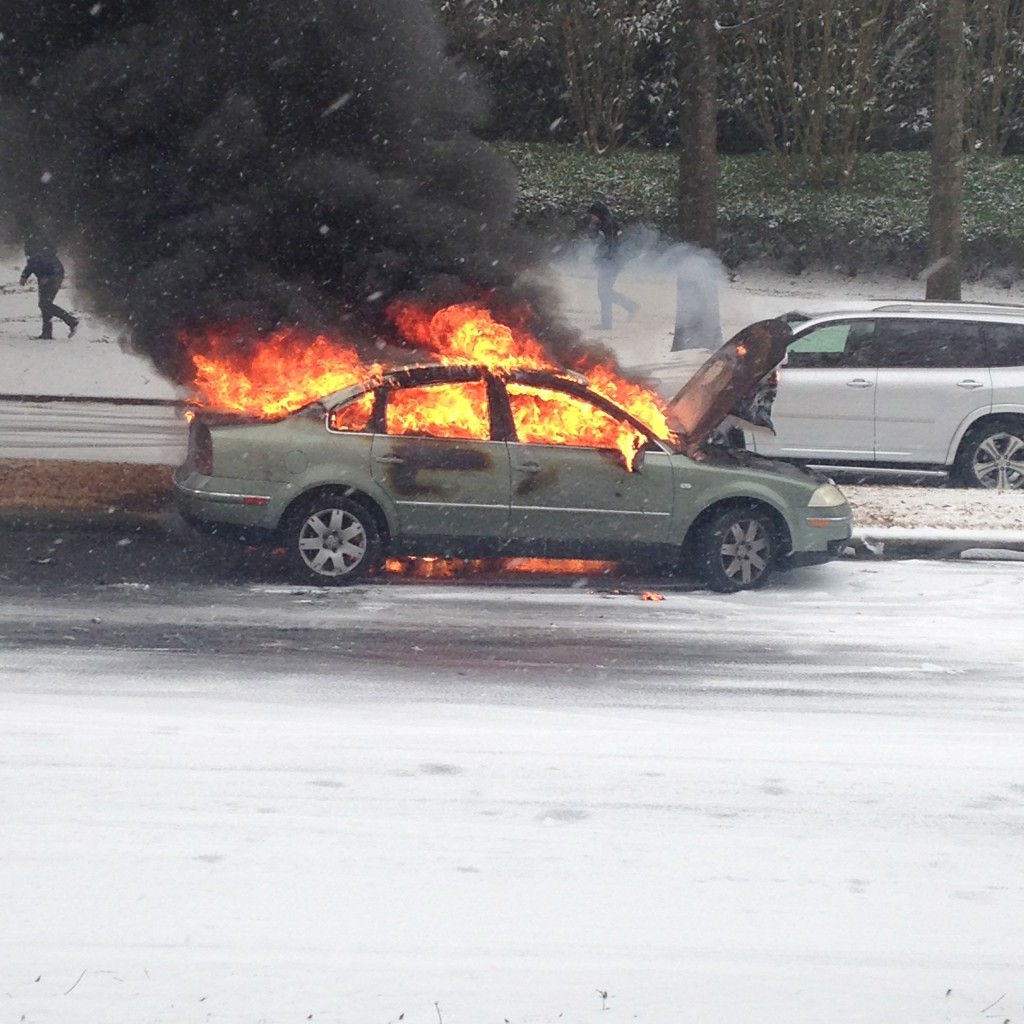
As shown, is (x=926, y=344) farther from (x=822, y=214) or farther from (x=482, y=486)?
(x=822, y=214)

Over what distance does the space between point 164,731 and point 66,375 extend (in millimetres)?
12703

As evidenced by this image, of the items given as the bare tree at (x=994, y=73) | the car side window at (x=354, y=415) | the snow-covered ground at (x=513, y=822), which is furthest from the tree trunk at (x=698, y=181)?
the bare tree at (x=994, y=73)

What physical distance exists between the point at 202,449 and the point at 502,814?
440cm

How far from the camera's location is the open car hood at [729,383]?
10.1 meters

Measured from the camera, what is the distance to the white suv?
12.1 meters

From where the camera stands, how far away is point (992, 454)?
12.3 metres

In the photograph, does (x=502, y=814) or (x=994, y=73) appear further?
(x=994, y=73)

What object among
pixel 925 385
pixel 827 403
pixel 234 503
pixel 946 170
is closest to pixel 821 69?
pixel 946 170

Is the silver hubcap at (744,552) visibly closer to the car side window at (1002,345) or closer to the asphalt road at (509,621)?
the asphalt road at (509,621)

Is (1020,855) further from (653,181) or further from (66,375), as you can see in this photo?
(653,181)

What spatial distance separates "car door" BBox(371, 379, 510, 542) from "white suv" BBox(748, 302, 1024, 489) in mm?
3723

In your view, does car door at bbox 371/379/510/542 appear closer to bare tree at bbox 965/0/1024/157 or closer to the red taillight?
the red taillight

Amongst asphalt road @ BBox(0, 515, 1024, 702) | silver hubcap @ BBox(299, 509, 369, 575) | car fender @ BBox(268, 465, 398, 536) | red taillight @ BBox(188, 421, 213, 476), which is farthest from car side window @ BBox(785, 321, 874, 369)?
red taillight @ BBox(188, 421, 213, 476)

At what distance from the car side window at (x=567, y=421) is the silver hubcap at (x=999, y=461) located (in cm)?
440
